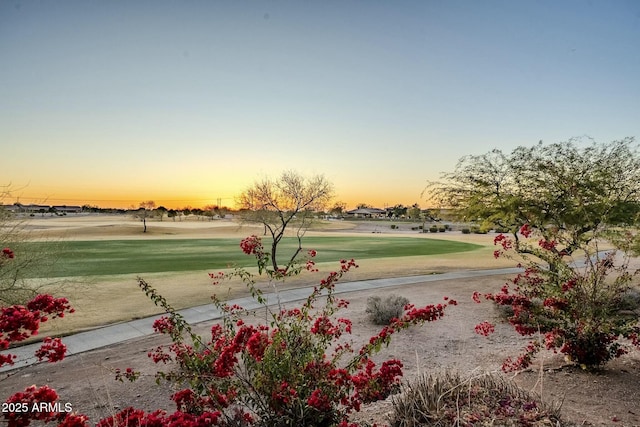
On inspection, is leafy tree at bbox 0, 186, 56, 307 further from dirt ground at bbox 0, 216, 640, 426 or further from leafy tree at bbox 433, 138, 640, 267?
leafy tree at bbox 433, 138, 640, 267

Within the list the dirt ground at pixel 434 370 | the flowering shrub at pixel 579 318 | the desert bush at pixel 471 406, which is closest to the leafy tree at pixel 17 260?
the dirt ground at pixel 434 370

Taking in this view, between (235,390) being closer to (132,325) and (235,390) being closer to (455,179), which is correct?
(132,325)

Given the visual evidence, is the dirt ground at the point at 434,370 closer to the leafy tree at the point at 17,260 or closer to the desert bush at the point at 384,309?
the desert bush at the point at 384,309

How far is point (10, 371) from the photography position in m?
8.35

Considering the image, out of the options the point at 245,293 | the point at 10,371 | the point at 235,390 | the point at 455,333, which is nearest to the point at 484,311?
the point at 455,333

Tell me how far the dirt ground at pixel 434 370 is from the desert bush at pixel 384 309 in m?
0.37

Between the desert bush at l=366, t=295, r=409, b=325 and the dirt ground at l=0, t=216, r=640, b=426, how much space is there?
365 millimetres

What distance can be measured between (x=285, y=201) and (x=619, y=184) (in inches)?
667

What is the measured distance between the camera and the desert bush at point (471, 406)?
4.75m

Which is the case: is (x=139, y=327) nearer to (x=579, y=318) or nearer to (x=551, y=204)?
(x=579, y=318)

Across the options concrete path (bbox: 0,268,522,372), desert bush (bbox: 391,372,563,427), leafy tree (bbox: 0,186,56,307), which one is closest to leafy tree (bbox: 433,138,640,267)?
concrete path (bbox: 0,268,522,372)

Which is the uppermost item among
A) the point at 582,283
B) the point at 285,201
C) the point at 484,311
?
the point at 285,201

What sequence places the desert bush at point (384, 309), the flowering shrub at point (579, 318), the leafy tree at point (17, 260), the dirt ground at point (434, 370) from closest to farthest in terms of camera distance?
the dirt ground at point (434, 370) → the flowering shrub at point (579, 318) → the leafy tree at point (17, 260) → the desert bush at point (384, 309)

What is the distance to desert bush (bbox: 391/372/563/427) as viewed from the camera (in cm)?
475
